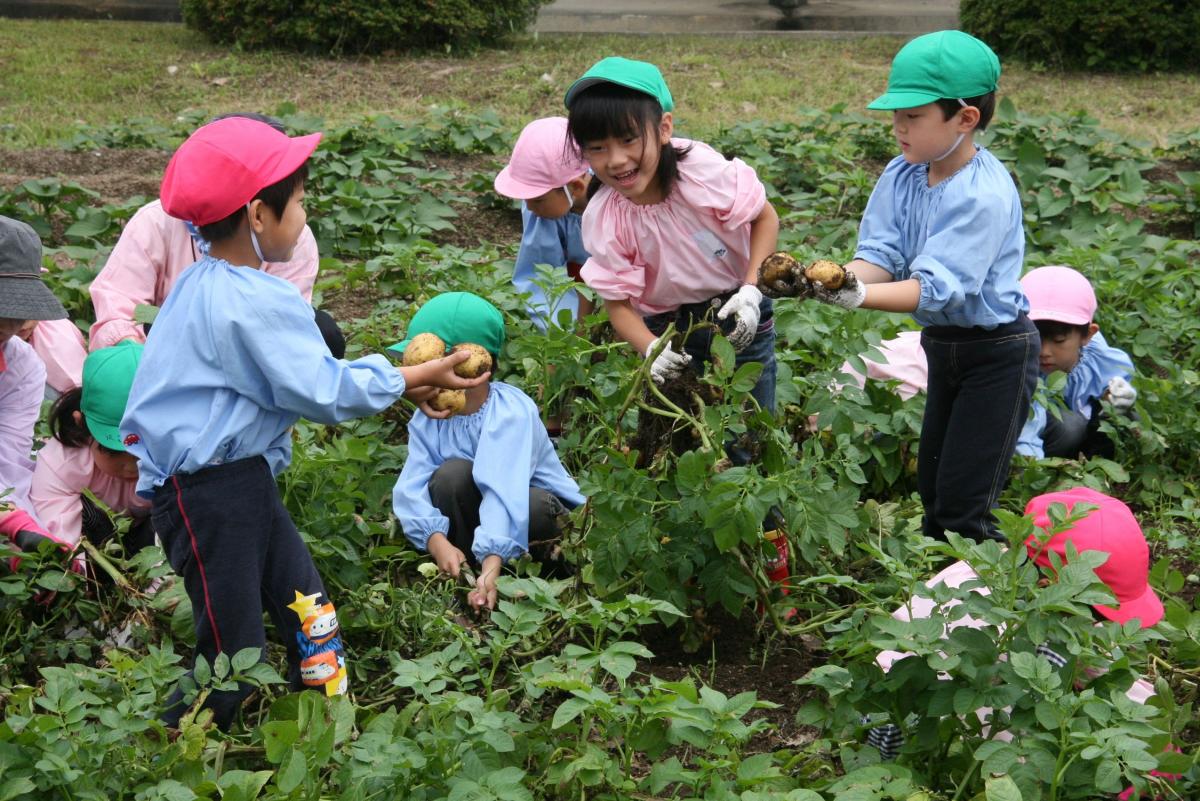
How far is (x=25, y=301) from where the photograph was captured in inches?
127

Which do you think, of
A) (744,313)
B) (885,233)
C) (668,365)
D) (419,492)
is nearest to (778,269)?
A: (744,313)

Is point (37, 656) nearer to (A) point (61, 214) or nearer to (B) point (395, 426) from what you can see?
(B) point (395, 426)

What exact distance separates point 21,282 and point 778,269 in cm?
184

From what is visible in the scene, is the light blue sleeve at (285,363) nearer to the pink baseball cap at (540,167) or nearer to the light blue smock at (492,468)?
the light blue smock at (492,468)

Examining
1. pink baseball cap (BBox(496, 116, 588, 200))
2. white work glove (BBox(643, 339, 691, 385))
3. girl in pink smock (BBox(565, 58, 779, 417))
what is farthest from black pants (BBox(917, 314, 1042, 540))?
pink baseball cap (BBox(496, 116, 588, 200))

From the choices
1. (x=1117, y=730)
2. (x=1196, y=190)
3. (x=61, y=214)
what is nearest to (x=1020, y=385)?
(x=1117, y=730)

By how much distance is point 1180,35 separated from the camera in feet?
31.3

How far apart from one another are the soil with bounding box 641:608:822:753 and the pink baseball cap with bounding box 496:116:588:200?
5.91 ft

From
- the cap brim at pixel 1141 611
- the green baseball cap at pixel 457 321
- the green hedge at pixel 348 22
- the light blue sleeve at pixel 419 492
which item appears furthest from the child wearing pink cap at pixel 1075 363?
the green hedge at pixel 348 22

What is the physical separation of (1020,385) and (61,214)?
14.4 feet

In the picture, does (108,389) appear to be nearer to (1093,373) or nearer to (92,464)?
(92,464)

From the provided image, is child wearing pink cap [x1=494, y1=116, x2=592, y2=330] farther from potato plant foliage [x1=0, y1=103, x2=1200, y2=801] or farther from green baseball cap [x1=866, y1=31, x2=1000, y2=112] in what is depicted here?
green baseball cap [x1=866, y1=31, x2=1000, y2=112]

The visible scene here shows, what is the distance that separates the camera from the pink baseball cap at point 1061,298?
415 cm

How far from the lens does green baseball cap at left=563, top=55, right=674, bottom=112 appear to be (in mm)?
3209
